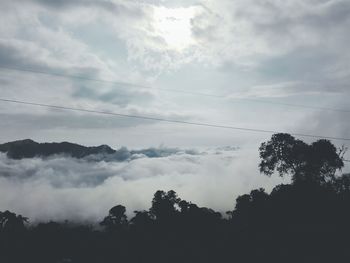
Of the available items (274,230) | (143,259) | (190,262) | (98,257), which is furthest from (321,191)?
(98,257)

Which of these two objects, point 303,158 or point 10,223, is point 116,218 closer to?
point 10,223

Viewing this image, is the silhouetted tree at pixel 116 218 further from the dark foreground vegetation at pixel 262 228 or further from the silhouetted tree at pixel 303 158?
the silhouetted tree at pixel 303 158

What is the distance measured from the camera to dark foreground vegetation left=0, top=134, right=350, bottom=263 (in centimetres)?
4075

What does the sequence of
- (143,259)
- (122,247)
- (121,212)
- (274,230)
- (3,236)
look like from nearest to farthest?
(274,230) → (143,259) → (122,247) → (3,236) → (121,212)

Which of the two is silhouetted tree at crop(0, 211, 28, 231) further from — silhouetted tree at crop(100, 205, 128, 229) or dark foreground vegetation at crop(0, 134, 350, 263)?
silhouetted tree at crop(100, 205, 128, 229)

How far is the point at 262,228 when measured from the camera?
4778 cm

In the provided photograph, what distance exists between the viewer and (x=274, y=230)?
4594cm

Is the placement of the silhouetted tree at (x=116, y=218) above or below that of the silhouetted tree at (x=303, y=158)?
below

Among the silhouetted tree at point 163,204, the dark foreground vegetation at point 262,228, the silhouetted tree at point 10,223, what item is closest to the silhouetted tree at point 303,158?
the dark foreground vegetation at point 262,228

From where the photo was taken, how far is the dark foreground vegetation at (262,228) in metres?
40.8

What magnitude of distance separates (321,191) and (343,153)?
1322 cm

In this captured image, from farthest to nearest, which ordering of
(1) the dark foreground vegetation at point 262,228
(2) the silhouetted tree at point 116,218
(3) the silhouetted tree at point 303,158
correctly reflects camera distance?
(2) the silhouetted tree at point 116,218 → (3) the silhouetted tree at point 303,158 → (1) the dark foreground vegetation at point 262,228

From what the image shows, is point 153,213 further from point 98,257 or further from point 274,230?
point 274,230

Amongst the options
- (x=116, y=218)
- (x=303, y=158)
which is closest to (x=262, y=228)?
(x=303, y=158)
